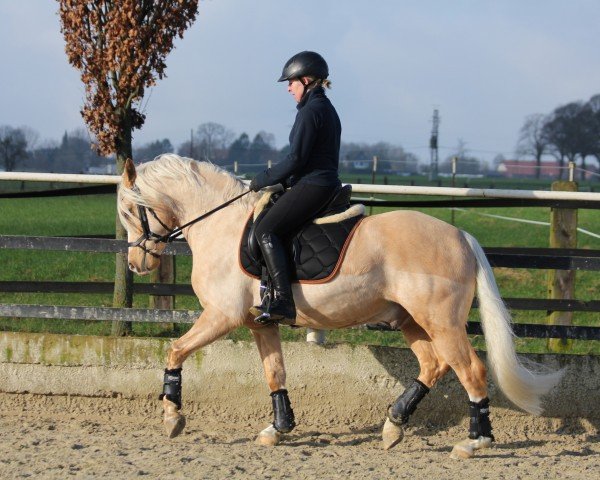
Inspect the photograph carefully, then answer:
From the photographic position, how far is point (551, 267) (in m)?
6.75

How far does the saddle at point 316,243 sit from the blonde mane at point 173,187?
15.1 inches

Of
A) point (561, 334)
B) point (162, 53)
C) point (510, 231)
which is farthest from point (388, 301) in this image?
point (510, 231)

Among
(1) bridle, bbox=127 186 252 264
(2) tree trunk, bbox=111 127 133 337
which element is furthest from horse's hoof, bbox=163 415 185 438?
(2) tree trunk, bbox=111 127 133 337

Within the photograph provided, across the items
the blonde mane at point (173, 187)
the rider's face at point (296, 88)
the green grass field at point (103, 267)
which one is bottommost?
the green grass field at point (103, 267)

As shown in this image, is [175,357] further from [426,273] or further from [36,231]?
[36,231]

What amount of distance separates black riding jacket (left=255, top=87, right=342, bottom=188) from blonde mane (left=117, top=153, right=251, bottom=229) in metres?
0.40

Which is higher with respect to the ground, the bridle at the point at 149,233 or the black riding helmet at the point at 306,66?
the black riding helmet at the point at 306,66

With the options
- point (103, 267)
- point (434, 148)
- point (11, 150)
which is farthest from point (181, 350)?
point (434, 148)

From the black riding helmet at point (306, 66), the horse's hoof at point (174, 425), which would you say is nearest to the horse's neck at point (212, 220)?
the black riding helmet at point (306, 66)

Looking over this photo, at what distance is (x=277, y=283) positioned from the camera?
576 centimetres

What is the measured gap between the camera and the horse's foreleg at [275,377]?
6.21 m

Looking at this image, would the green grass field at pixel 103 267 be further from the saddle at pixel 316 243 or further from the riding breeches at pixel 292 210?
Answer: the riding breeches at pixel 292 210

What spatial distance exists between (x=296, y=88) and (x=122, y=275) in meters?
2.71

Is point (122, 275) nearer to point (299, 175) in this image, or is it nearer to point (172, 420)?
point (172, 420)
